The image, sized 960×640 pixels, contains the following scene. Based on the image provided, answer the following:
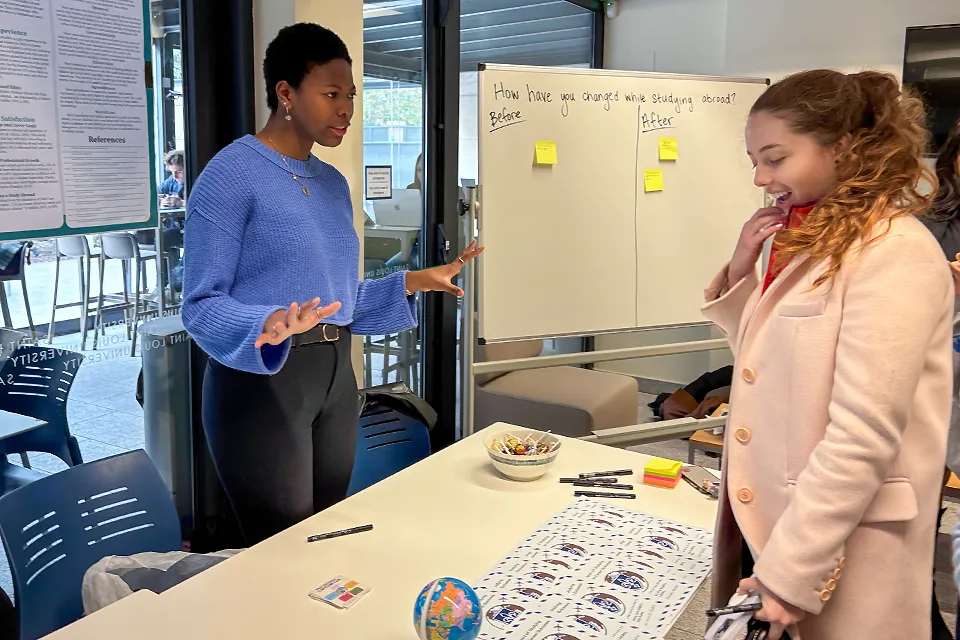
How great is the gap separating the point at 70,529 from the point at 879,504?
150 cm

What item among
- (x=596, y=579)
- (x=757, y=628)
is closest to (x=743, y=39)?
(x=596, y=579)

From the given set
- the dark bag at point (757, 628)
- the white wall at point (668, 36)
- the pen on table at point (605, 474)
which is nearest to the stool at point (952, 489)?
the pen on table at point (605, 474)

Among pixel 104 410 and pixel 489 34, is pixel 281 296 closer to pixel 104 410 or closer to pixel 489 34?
pixel 104 410

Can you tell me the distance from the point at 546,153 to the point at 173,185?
1.27 metres

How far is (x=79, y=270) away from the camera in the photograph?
7.08ft

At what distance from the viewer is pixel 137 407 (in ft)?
8.05

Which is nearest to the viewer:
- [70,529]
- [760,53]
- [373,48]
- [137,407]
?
[70,529]

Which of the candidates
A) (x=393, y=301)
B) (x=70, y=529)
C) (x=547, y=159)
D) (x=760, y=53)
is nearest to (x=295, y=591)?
(x=70, y=529)

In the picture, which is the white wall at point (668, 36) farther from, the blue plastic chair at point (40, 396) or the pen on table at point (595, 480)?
the blue plastic chair at point (40, 396)

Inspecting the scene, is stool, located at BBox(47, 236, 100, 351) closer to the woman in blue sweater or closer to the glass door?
the woman in blue sweater

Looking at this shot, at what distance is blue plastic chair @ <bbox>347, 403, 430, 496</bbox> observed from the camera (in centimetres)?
228

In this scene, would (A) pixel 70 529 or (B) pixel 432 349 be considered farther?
(B) pixel 432 349

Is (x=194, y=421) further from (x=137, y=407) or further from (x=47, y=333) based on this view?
(x=47, y=333)

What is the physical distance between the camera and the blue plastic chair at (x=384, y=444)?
228cm
